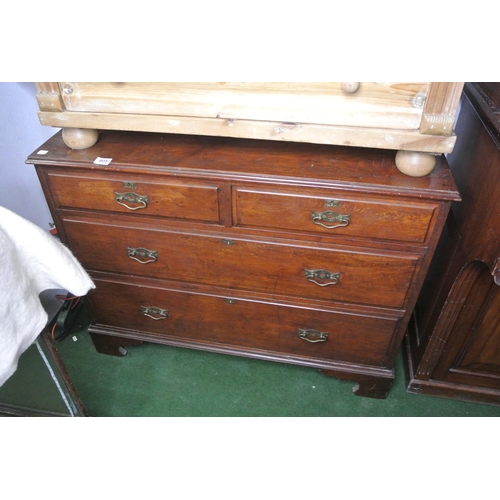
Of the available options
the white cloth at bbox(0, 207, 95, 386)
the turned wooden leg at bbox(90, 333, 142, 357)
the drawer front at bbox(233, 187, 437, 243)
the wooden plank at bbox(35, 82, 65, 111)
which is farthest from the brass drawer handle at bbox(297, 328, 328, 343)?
the wooden plank at bbox(35, 82, 65, 111)

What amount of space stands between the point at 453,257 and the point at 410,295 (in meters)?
0.23

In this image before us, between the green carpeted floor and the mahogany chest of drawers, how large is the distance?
13 cm

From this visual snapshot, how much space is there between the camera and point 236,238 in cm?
116

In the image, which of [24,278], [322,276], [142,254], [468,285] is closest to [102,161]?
[142,254]

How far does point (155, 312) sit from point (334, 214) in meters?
0.75

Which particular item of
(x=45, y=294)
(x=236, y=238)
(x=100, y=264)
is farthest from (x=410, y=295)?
Answer: (x=45, y=294)

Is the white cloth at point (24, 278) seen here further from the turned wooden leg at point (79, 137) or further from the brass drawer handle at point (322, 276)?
the brass drawer handle at point (322, 276)

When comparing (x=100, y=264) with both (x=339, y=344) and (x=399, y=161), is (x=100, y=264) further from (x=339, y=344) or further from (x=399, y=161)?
(x=399, y=161)

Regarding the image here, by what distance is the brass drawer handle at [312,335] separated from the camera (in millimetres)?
1346

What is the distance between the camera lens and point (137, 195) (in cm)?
113

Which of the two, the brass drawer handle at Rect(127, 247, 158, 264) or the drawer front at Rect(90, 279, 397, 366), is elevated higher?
the brass drawer handle at Rect(127, 247, 158, 264)

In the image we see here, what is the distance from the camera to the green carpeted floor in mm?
1470

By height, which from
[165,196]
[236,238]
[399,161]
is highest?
[399,161]

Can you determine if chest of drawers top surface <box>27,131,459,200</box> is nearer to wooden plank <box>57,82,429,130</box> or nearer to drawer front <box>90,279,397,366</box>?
wooden plank <box>57,82,429,130</box>
